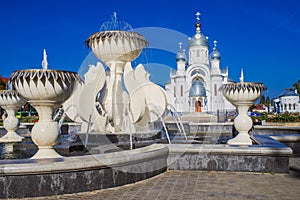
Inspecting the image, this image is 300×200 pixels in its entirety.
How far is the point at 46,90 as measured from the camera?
520 centimetres

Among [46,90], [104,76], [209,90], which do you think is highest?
[209,90]

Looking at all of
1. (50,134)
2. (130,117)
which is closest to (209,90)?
(130,117)

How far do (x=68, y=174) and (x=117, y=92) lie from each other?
16.1 feet

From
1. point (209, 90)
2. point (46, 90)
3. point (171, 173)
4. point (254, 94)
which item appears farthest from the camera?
point (209, 90)

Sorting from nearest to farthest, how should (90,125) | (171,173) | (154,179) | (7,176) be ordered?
(7,176) → (154,179) → (171,173) → (90,125)

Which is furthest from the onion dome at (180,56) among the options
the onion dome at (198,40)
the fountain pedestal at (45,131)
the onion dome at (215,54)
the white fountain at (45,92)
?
the fountain pedestal at (45,131)

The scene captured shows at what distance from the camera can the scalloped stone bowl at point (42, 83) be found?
16.8ft

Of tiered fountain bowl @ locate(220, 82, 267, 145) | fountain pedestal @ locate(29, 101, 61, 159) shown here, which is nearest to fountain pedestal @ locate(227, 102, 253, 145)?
tiered fountain bowl @ locate(220, 82, 267, 145)

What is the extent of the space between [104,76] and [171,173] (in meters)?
4.09

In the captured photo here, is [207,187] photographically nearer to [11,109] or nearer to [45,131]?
[45,131]

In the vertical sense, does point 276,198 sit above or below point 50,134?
below

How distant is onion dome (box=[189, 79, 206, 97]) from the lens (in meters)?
54.7

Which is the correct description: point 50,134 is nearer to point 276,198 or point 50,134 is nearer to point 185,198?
point 185,198

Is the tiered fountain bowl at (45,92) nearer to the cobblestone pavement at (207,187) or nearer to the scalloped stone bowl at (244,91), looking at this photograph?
the cobblestone pavement at (207,187)
